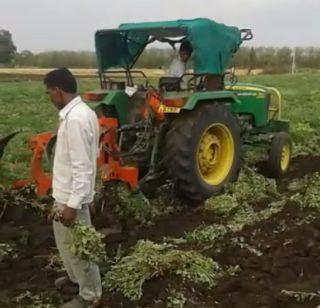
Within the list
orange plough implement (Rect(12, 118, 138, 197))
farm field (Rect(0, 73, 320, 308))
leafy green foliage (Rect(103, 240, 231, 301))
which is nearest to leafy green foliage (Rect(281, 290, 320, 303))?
farm field (Rect(0, 73, 320, 308))

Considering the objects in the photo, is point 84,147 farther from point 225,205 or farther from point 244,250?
point 225,205

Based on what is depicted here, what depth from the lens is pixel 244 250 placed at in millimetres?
6719

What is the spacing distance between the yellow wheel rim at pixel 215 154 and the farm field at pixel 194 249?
275mm

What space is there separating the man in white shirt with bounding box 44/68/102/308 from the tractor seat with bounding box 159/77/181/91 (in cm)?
348

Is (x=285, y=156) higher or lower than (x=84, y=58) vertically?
higher

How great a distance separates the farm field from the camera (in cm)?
566

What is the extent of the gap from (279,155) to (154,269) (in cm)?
Answer: 492

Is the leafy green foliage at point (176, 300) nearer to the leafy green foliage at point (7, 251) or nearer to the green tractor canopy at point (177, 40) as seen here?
the leafy green foliage at point (7, 251)

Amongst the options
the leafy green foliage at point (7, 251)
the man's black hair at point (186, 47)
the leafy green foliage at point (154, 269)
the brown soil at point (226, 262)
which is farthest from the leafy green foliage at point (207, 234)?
the man's black hair at point (186, 47)

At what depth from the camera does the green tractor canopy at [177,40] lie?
8547 mm

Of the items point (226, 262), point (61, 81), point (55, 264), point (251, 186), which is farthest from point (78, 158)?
point (251, 186)

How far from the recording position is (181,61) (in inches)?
348

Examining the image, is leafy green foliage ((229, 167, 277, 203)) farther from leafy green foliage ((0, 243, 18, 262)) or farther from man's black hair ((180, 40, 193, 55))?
leafy green foliage ((0, 243, 18, 262))

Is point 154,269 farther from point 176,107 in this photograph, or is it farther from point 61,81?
point 176,107
